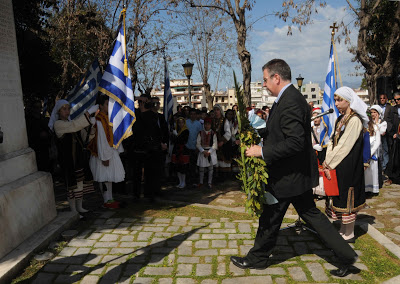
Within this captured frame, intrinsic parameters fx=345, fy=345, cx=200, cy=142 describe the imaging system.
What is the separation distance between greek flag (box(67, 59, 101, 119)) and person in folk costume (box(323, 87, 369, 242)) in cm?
550

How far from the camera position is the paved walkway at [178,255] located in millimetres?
3748

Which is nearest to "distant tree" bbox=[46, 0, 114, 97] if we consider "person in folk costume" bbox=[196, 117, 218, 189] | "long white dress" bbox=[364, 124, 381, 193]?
"person in folk costume" bbox=[196, 117, 218, 189]

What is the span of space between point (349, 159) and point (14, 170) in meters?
4.36

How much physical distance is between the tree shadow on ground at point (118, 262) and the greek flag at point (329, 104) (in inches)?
171

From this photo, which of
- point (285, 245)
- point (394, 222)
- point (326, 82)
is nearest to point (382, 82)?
point (326, 82)

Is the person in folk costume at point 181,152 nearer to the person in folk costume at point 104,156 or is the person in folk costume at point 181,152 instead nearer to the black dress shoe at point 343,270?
the person in folk costume at point 104,156

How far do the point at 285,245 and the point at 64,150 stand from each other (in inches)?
148

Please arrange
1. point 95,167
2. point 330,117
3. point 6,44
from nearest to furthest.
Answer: point 6,44
point 95,167
point 330,117

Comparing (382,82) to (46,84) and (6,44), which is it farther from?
(6,44)

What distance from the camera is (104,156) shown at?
247 inches

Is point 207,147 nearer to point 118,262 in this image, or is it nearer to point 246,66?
point 118,262

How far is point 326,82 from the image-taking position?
8055 millimetres

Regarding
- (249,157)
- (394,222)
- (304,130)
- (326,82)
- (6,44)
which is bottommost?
(394,222)

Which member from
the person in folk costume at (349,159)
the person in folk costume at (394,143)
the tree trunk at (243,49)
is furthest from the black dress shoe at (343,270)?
the tree trunk at (243,49)
